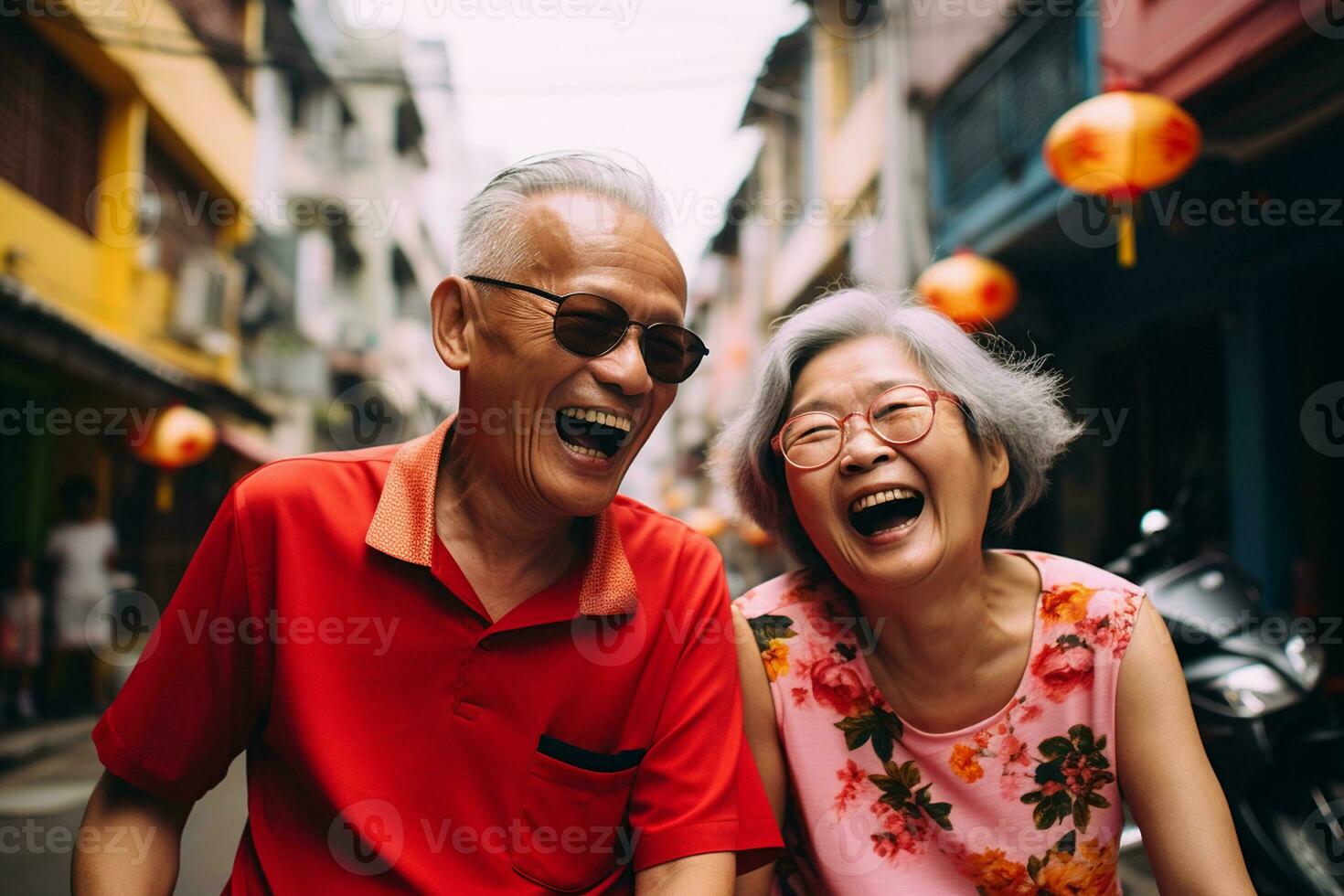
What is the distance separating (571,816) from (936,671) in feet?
2.78

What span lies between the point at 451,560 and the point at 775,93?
20250 mm

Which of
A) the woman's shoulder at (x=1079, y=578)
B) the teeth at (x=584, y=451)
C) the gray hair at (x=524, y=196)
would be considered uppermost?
the gray hair at (x=524, y=196)

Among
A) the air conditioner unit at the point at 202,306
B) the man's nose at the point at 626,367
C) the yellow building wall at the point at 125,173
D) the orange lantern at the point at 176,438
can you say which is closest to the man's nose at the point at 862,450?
the man's nose at the point at 626,367

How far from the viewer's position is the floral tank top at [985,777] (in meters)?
2.00

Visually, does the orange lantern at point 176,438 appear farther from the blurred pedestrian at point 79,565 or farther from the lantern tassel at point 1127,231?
the lantern tassel at point 1127,231

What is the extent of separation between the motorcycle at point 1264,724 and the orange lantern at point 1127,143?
2780 millimetres

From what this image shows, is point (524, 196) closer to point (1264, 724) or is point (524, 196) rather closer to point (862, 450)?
point (862, 450)

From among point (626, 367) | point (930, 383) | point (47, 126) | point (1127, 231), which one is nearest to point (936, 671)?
point (930, 383)

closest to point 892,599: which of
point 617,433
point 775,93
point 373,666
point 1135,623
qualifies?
point 1135,623

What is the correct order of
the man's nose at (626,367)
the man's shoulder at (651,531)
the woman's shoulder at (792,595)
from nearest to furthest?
the man's nose at (626,367), the man's shoulder at (651,531), the woman's shoulder at (792,595)

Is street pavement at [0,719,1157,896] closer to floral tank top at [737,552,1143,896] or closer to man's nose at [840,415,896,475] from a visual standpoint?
floral tank top at [737,552,1143,896]

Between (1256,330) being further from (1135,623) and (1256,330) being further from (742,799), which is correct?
(742,799)

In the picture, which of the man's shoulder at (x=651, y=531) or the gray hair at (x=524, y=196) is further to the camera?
the man's shoulder at (x=651, y=531)

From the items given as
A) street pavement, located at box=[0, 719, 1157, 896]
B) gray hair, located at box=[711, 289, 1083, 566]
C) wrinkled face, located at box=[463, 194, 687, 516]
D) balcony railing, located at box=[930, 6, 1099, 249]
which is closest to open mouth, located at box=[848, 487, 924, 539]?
gray hair, located at box=[711, 289, 1083, 566]
